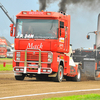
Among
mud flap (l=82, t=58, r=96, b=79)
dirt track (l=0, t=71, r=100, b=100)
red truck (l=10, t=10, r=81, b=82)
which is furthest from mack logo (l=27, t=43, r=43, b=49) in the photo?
mud flap (l=82, t=58, r=96, b=79)

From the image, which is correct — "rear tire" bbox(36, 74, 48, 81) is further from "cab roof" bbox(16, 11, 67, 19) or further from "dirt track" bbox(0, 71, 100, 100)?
"cab roof" bbox(16, 11, 67, 19)

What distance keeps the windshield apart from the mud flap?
514 centimetres

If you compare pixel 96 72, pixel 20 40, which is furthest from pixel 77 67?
pixel 20 40

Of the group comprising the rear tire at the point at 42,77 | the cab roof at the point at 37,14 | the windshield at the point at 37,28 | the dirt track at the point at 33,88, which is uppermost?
the cab roof at the point at 37,14

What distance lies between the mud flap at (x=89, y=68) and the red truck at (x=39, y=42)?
407 cm

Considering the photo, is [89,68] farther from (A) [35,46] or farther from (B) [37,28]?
A: (B) [37,28]

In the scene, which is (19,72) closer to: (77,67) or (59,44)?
(59,44)

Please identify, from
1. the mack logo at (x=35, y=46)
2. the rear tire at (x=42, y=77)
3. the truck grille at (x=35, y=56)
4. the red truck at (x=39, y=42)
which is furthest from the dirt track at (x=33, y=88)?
the rear tire at (x=42, y=77)

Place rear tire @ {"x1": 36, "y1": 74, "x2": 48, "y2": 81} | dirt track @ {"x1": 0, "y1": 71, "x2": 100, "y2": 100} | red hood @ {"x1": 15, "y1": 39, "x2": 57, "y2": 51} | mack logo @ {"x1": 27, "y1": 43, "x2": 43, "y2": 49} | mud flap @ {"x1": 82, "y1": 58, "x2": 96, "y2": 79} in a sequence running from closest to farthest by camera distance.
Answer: dirt track @ {"x1": 0, "y1": 71, "x2": 100, "y2": 100}, red hood @ {"x1": 15, "y1": 39, "x2": 57, "y2": 51}, mack logo @ {"x1": 27, "y1": 43, "x2": 43, "y2": 49}, rear tire @ {"x1": 36, "y1": 74, "x2": 48, "y2": 81}, mud flap @ {"x1": 82, "y1": 58, "x2": 96, "y2": 79}

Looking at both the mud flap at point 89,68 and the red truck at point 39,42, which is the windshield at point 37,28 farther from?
the mud flap at point 89,68

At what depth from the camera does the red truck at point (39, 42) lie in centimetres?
1625

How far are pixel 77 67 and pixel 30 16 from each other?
517 centimetres

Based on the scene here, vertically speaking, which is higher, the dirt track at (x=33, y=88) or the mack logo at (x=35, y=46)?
the mack logo at (x=35, y=46)

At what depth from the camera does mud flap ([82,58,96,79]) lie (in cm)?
2028
